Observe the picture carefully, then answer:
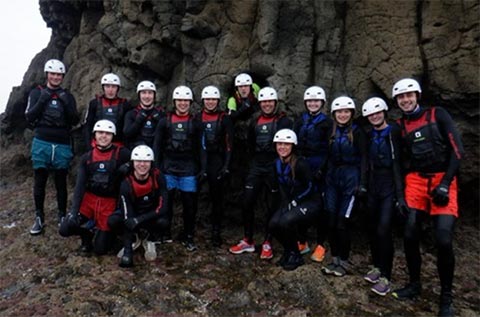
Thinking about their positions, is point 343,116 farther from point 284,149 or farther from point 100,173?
point 100,173

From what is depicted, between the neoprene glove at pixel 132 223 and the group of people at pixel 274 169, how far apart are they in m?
0.03

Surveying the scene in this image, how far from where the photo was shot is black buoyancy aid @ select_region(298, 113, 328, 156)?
30.0 feet

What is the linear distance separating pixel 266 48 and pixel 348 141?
14.7 ft

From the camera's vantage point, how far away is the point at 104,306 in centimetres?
741

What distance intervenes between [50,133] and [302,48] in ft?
24.4

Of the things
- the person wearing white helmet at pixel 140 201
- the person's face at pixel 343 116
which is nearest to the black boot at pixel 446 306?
the person's face at pixel 343 116

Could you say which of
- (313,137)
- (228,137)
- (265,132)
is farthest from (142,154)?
(313,137)

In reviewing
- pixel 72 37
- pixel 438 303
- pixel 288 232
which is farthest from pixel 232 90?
pixel 72 37

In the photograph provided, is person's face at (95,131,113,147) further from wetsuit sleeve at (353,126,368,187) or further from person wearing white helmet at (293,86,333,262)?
wetsuit sleeve at (353,126,368,187)

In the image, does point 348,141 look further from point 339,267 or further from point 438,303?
point 438,303

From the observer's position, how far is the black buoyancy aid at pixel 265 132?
9.55 meters

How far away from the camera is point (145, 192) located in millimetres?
8867

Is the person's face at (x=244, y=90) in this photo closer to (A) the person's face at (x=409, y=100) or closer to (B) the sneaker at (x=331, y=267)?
(A) the person's face at (x=409, y=100)

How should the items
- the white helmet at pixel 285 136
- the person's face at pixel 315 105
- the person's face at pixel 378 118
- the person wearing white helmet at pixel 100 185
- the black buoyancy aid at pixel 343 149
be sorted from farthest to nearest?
the person's face at pixel 315 105 → the person wearing white helmet at pixel 100 185 → the white helmet at pixel 285 136 → the black buoyancy aid at pixel 343 149 → the person's face at pixel 378 118
